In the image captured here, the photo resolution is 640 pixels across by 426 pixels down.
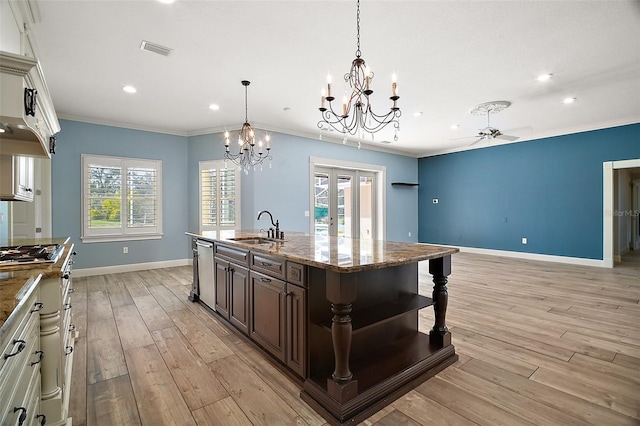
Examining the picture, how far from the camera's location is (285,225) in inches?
242

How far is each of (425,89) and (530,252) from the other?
16.2 feet

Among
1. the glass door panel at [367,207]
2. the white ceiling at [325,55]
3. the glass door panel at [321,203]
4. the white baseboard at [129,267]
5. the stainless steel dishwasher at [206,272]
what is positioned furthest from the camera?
the glass door panel at [367,207]

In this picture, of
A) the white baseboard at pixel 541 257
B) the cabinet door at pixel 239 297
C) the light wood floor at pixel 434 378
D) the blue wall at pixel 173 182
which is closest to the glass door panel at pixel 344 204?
the blue wall at pixel 173 182

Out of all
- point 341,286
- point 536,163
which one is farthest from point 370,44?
point 536,163

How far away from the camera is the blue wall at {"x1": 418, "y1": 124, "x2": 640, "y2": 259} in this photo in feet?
19.5

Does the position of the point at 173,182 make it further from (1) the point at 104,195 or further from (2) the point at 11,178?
(2) the point at 11,178

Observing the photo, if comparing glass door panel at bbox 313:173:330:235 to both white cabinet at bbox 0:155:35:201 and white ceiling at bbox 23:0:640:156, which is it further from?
white cabinet at bbox 0:155:35:201

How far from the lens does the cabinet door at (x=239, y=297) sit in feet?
8.62

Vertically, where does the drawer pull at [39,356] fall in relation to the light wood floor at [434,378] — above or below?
above

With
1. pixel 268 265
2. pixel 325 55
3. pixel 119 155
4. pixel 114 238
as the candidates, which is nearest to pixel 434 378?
pixel 268 265

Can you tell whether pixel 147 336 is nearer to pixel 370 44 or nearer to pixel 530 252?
pixel 370 44

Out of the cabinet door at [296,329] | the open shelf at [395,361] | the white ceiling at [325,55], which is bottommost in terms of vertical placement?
the open shelf at [395,361]

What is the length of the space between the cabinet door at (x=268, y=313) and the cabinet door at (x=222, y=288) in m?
0.56

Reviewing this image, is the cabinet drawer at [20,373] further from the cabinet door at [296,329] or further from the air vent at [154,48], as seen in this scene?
the air vent at [154,48]
